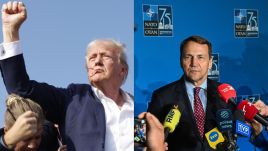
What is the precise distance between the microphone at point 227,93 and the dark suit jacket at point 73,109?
0.94 meters

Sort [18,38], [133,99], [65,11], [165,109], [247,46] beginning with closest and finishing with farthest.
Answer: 1. [18,38]
2. [65,11]
3. [133,99]
4. [165,109]
5. [247,46]

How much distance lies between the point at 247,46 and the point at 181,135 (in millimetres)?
886

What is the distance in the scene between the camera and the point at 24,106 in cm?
279

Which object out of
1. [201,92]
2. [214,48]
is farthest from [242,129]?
[214,48]

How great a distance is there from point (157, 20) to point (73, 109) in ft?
2.99

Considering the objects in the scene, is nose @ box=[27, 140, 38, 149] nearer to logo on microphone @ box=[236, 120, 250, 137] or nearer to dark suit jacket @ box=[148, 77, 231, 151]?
dark suit jacket @ box=[148, 77, 231, 151]

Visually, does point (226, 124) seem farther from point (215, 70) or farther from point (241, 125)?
point (215, 70)

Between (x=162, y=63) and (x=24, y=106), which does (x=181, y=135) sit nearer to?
(x=162, y=63)

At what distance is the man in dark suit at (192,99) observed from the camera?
3443mm

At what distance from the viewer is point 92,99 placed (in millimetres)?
3051

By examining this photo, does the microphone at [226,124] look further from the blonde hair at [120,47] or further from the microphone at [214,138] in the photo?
the blonde hair at [120,47]

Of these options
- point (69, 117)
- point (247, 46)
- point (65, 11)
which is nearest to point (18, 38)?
point (65, 11)

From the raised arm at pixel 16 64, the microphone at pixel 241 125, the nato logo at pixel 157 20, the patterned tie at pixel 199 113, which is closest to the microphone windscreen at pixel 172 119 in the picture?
the patterned tie at pixel 199 113

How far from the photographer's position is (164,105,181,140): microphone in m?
3.36
